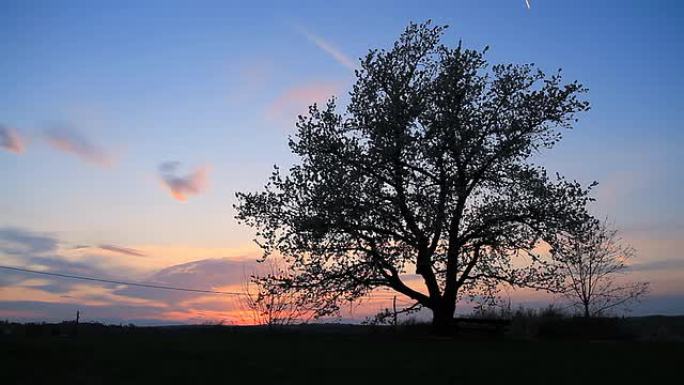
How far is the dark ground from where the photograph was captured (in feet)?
47.0

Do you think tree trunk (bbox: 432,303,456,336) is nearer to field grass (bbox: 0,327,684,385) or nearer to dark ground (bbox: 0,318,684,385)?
dark ground (bbox: 0,318,684,385)

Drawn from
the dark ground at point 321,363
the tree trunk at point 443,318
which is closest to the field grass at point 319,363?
the dark ground at point 321,363

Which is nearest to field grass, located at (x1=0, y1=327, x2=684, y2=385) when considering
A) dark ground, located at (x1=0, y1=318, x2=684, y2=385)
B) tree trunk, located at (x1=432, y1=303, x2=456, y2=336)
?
dark ground, located at (x1=0, y1=318, x2=684, y2=385)

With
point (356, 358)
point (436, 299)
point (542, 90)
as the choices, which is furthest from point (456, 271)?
point (356, 358)

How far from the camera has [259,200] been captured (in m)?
30.7

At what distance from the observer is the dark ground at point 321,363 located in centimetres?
1432

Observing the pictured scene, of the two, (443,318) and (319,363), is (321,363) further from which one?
(443,318)

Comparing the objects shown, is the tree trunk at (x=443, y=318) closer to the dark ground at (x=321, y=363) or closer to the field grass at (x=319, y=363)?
the dark ground at (x=321, y=363)

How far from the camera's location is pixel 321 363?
17188mm

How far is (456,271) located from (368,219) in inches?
173

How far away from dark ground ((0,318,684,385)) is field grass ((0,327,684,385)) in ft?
0.07

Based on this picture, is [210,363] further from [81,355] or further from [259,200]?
[259,200]

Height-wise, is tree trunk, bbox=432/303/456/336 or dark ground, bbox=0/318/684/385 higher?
tree trunk, bbox=432/303/456/336

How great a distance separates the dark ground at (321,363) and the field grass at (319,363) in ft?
0.07
